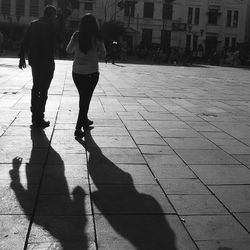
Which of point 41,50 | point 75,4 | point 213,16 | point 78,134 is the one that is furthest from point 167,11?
point 78,134

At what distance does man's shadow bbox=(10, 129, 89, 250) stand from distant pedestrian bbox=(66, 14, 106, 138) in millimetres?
1641

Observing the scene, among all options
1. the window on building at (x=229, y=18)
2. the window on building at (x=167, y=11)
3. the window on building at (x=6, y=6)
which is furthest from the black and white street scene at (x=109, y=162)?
the window on building at (x=229, y=18)

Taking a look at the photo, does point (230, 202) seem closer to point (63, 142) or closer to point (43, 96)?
point (63, 142)

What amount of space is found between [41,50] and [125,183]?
3255mm

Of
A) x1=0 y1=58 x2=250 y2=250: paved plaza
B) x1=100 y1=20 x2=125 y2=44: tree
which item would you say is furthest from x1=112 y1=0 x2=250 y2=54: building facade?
x1=0 y1=58 x2=250 y2=250: paved plaza

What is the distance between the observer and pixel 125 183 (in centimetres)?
467

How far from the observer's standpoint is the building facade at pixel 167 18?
55.2 m

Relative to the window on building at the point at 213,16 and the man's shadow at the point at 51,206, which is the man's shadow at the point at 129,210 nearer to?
the man's shadow at the point at 51,206

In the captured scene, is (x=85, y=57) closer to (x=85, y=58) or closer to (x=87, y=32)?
(x=85, y=58)

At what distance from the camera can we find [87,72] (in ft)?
22.0

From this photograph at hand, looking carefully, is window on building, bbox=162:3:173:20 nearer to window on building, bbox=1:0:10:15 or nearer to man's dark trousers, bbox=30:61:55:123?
window on building, bbox=1:0:10:15

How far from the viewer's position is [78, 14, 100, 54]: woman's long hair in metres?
6.48

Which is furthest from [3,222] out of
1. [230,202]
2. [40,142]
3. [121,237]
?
[40,142]

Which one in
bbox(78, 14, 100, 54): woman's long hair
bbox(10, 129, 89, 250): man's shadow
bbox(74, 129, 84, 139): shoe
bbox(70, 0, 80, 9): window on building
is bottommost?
bbox(10, 129, 89, 250): man's shadow
